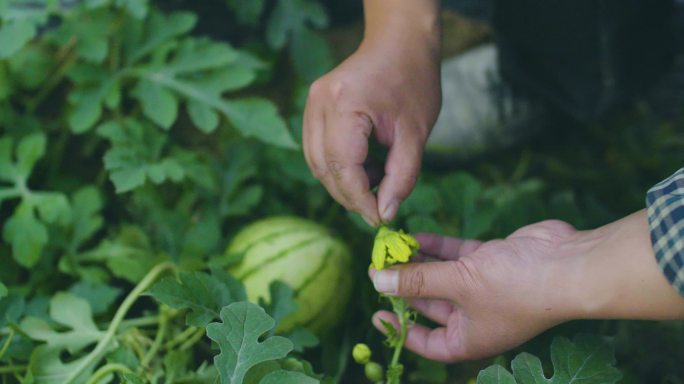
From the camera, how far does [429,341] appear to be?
1.67 m

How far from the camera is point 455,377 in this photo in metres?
1.97

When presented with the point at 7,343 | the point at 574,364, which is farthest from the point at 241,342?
the point at 574,364

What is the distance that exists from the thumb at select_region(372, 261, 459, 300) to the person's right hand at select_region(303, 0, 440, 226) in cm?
13

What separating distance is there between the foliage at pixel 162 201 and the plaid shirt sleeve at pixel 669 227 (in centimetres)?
34

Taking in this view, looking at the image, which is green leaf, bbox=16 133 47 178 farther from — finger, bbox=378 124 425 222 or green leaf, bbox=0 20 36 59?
finger, bbox=378 124 425 222

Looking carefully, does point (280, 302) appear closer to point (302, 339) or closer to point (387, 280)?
point (302, 339)

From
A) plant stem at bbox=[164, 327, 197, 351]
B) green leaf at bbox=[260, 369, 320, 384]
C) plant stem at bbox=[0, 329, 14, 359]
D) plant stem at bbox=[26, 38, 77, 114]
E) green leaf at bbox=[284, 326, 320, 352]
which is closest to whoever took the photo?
green leaf at bbox=[260, 369, 320, 384]

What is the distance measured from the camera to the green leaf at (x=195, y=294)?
1463mm

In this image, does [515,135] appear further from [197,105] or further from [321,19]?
[197,105]

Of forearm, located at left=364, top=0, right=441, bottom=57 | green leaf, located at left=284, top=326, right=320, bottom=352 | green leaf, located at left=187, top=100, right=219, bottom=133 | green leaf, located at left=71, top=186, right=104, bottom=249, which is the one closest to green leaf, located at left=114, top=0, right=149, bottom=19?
green leaf, located at left=187, top=100, right=219, bottom=133

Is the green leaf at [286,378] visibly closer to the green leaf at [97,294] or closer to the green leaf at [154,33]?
the green leaf at [97,294]

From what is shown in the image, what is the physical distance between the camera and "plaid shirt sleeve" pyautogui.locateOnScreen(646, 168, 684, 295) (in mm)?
1235

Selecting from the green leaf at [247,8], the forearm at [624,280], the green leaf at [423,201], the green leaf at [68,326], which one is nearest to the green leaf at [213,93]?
the green leaf at [247,8]

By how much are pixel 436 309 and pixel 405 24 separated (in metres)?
0.64
